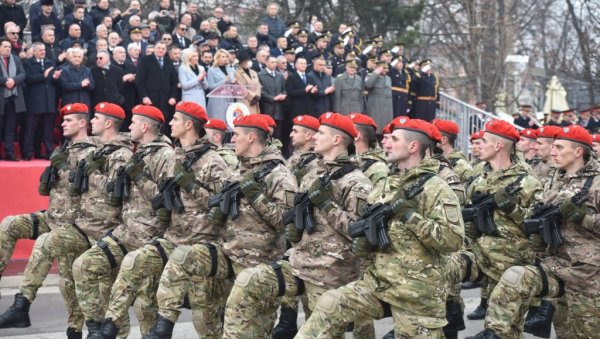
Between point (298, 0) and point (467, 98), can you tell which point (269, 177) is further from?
point (467, 98)

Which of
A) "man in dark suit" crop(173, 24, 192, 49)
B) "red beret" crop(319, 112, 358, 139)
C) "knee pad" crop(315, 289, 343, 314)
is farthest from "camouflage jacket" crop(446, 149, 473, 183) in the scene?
"man in dark suit" crop(173, 24, 192, 49)

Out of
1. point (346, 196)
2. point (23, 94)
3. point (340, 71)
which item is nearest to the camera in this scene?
point (346, 196)

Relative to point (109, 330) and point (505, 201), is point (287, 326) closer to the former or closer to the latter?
point (109, 330)

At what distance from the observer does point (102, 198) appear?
32.7ft

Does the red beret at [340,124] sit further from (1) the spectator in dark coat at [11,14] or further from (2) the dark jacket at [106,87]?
(1) the spectator in dark coat at [11,14]

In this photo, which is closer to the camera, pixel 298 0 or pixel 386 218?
pixel 386 218

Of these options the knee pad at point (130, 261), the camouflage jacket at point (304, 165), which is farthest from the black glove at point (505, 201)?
the knee pad at point (130, 261)

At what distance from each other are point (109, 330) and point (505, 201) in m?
3.81

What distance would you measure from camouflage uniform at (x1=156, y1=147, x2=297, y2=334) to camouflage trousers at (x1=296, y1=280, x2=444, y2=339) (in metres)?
1.15

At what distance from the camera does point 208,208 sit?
9.05 metres

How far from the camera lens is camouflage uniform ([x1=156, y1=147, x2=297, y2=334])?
855 cm

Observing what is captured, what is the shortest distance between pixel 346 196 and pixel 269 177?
3.19 ft

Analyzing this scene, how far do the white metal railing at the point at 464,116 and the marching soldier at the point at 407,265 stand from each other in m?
15.9

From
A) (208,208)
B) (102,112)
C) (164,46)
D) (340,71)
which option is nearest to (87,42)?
(164,46)
